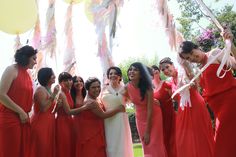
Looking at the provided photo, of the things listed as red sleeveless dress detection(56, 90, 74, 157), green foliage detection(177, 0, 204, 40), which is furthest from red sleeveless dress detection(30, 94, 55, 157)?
green foliage detection(177, 0, 204, 40)

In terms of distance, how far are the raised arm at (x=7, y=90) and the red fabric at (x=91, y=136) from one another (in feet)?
2.35

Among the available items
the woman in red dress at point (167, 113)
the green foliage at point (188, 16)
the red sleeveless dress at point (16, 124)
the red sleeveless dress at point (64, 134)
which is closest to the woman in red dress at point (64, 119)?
the red sleeveless dress at point (64, 134)

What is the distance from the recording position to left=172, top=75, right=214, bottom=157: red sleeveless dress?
14.5 ft

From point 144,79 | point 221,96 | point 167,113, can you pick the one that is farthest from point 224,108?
point 167,113

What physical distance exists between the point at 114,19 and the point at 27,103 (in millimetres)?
1569

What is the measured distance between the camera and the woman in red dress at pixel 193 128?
4426 mm

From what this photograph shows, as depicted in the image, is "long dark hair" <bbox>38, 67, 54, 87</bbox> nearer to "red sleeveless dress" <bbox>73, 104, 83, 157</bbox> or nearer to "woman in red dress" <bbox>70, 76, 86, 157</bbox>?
"woman in red dress" <bbox>70, 76, 86, 157</bbox>

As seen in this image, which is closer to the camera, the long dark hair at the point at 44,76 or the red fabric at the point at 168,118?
the long dark hair at the point at 44,76

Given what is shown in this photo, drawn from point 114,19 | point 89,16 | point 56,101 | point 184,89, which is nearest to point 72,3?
point 89,16

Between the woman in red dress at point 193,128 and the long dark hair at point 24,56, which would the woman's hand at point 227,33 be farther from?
the long dark hair at point 24,56

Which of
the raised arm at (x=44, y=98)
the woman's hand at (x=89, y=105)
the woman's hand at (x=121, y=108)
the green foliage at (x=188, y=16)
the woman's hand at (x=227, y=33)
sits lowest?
the woman's hand at (x=121, y=108)

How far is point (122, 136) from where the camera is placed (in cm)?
444

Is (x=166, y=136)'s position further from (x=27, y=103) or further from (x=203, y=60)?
(x=27, y=103)

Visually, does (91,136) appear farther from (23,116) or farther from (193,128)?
(193,128)
